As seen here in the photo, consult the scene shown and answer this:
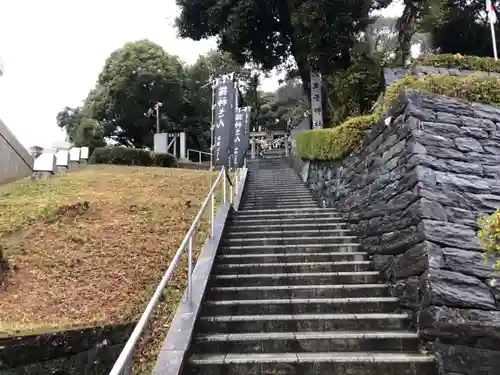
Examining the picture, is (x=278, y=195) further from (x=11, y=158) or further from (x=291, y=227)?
(x=11, y=158)

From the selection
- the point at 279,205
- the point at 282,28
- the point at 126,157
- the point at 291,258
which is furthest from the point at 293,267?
the point at 126,157

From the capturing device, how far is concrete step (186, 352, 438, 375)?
3.42 meters

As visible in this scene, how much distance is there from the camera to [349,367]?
346 centimetres

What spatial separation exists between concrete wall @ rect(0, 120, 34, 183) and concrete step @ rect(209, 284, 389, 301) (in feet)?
31.0

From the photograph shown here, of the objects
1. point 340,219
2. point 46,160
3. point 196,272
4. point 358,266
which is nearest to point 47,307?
point 196,272

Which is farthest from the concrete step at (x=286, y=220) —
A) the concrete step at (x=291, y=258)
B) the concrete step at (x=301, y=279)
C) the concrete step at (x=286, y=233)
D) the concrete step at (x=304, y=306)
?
the concrete step at (x=304, y=306)

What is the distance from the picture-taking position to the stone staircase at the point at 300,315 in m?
3.50

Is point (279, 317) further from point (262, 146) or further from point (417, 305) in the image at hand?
point (262, 146)

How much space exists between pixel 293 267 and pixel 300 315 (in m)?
1.10

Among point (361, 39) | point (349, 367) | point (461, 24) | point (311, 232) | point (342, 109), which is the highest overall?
point (461, 24)

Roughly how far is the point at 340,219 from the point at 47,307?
4.80 m

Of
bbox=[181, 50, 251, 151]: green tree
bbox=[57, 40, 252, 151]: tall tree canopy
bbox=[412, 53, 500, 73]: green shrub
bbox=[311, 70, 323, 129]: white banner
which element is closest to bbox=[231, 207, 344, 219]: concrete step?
bbox=[412, 53, 500, 73]: green shrub

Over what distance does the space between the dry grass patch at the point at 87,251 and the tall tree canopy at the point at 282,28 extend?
653 cm

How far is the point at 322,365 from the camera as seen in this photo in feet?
11.4
